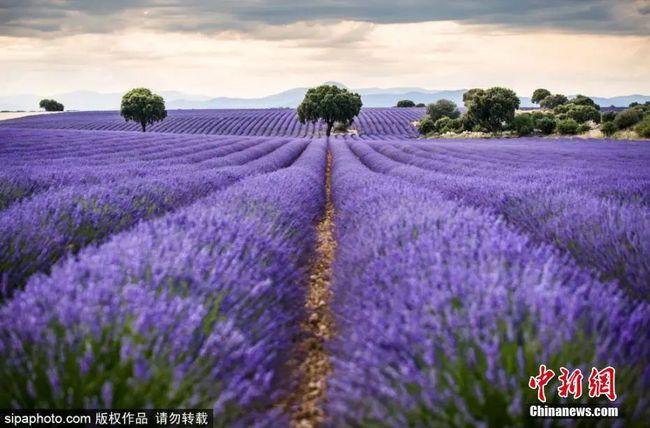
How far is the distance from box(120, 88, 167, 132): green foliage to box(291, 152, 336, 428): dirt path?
3673cm

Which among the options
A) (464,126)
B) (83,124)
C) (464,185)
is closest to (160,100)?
(83,124)

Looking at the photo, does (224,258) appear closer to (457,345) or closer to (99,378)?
(99,378)

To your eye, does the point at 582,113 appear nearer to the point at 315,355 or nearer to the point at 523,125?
the point at 523,125

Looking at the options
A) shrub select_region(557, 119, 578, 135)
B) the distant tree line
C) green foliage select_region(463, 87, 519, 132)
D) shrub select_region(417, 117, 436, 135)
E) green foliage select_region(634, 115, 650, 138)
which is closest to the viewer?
green foliage select_region(634, 115, 650, 138)

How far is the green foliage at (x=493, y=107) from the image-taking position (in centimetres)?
3784

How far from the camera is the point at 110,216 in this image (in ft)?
12.5

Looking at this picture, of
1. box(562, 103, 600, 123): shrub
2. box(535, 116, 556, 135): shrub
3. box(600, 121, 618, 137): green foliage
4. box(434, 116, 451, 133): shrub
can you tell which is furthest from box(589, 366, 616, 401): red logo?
box(562, 103, 600, 123): shrub

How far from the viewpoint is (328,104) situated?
1452 inches

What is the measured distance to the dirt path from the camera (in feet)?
6.90

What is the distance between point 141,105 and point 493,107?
88.0ft

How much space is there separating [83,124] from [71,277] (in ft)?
170

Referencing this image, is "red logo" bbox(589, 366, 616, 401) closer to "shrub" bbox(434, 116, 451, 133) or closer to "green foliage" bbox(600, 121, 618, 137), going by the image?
"green foliage" bbox(600, 121, 618, 137)

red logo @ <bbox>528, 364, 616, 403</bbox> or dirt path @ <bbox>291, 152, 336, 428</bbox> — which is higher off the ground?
red logo @ <bbox>528, 364, 616, 403</bbox>

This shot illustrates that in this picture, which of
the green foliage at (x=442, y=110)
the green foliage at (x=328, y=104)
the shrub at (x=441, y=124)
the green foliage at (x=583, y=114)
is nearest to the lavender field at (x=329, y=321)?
the green foliage at (x=328, y=104)
